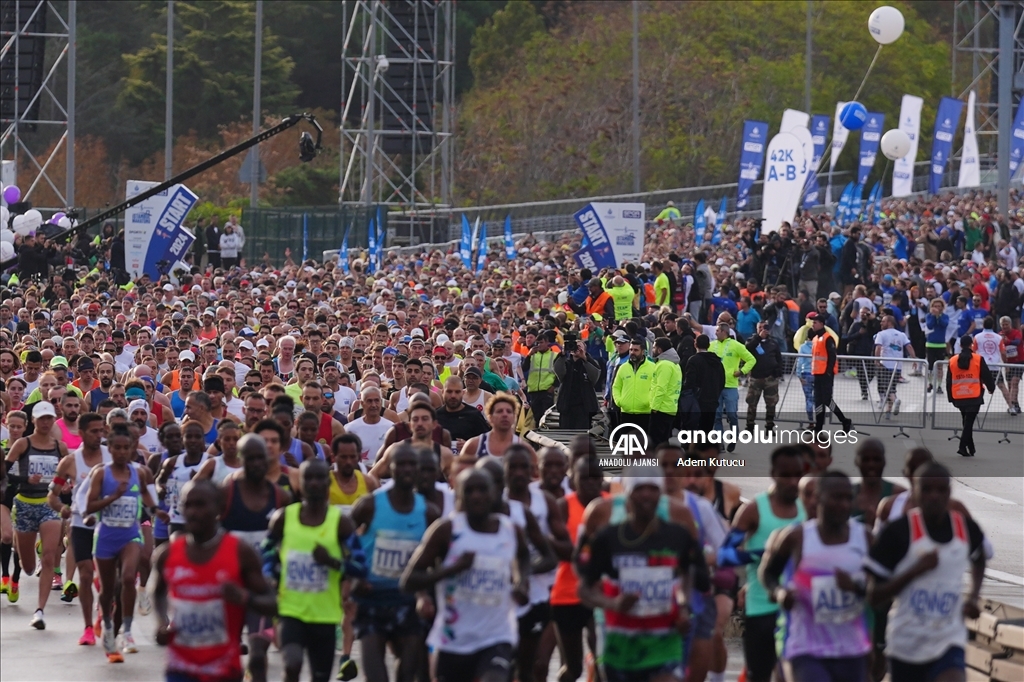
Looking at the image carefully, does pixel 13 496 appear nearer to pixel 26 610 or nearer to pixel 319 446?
pixel 26 610

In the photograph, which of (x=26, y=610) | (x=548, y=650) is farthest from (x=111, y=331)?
(x=548, y=650)

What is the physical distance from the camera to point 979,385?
22203 mm

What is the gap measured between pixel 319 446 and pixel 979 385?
11984 millimetres

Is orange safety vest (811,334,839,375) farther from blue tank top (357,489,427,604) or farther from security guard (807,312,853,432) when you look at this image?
blue tank top (357,489,427,604)

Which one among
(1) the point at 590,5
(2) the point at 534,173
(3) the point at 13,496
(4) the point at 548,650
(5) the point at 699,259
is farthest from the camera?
(1) the point at 590,5

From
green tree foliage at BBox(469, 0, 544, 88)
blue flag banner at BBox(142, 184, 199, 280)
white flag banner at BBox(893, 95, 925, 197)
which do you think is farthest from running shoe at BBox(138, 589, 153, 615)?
green tree foliage at BBox(469, 0, 544, 88)

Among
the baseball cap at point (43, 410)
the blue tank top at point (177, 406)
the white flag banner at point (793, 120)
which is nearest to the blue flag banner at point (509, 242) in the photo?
the white flag banner at point (793, 120)

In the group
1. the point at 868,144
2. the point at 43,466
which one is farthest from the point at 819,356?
the point at 868,144

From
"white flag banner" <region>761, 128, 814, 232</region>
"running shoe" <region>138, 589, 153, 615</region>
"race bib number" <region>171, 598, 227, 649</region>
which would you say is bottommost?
"running shoe" <region>138, 589, 153, 615</region>

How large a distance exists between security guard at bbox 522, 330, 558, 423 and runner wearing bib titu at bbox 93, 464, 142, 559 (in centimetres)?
831

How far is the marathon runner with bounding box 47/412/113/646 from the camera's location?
1233 cm

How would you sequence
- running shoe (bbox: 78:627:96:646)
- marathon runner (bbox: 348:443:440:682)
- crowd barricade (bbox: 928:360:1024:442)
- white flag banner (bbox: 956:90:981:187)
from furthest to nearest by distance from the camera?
white flag banner (bbox: 956:90:981:187) → crowd barricade (bbox: 928:360:1024:442) → running shoe (bbox: 78:627:96:646) → marathon runner (bbox: 348:443:440:682)

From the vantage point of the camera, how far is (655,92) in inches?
2761

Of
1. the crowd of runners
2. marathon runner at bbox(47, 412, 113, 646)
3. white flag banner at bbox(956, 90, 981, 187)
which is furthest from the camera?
white flag banner at bbox(956, 90, 981, 187)
